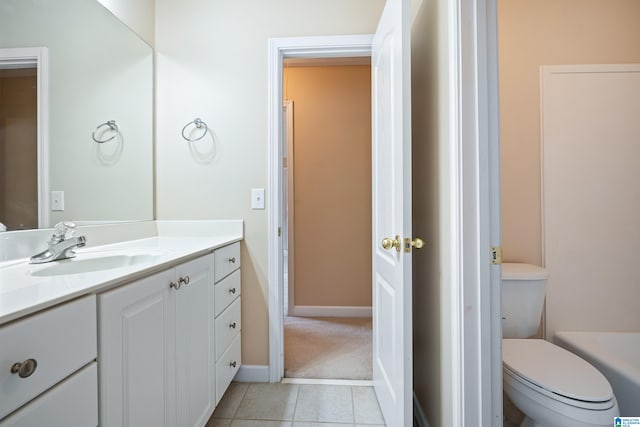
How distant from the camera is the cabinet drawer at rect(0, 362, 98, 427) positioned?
0.53 metres

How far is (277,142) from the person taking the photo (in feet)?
5.82

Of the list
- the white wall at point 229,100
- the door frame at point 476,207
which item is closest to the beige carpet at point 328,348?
the white wall at point 229,100

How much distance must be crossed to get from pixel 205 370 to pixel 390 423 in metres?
0.82

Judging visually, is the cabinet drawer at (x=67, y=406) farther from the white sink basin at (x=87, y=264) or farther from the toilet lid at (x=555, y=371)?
the toilet lid at (x=555, y=371)

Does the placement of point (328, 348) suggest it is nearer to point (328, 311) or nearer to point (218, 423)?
point (328, 311)

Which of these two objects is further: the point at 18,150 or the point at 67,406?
the point at 18,150

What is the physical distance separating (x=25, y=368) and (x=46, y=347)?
0.05 metres

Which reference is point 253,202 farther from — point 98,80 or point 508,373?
point 508,373

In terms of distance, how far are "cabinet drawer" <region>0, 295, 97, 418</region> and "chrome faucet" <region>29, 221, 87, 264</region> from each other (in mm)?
567

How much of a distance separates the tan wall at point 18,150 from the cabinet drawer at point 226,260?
697mm

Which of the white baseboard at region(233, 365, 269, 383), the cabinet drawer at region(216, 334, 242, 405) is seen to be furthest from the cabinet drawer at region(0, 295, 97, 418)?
the white baseboard at region(233, 365, 269, 383)

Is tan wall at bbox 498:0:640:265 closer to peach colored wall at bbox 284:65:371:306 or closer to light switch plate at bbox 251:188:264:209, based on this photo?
peach colored wall at bbox 284:65:371:306

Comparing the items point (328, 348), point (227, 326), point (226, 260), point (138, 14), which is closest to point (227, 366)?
point (227, 326)

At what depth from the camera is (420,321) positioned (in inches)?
56.6
